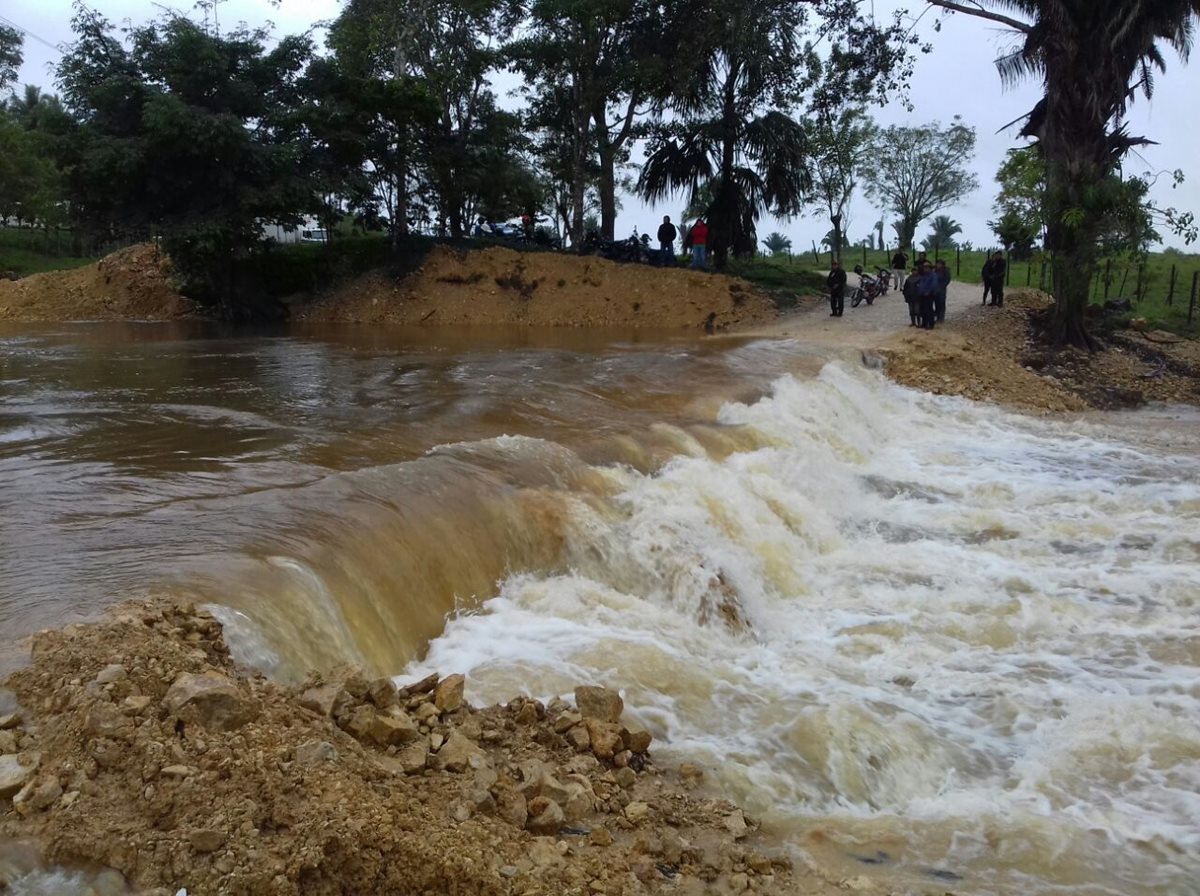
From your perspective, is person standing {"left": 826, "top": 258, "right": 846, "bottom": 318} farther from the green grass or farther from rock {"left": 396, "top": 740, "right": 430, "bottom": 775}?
the green grass

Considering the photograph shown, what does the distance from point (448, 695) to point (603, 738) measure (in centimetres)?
72

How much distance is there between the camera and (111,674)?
12.1 ft

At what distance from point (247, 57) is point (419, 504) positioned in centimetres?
2016

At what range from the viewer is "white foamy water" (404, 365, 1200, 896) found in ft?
14.8

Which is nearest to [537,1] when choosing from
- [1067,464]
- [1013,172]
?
[1013,172]

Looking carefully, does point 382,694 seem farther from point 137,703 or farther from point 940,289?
point 940,289

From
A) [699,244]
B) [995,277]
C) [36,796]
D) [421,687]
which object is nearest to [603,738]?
[421,687]

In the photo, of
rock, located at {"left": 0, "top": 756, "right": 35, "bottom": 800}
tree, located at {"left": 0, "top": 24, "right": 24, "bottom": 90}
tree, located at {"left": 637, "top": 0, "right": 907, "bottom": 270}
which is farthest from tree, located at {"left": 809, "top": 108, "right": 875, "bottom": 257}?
tree, located at {"left": 0, "top": 24, "right": 24, "bottom": 90}

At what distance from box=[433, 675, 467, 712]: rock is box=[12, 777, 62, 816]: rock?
65.0 inches

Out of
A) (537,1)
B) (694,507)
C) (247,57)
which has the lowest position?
(694,507)

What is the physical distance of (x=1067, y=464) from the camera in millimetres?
12680

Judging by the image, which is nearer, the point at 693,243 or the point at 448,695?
the point at 448,695

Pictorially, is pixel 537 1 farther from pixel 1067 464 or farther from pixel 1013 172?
pixel 1067 464

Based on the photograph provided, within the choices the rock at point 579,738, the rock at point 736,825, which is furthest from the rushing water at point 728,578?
the rock at point 579,738
